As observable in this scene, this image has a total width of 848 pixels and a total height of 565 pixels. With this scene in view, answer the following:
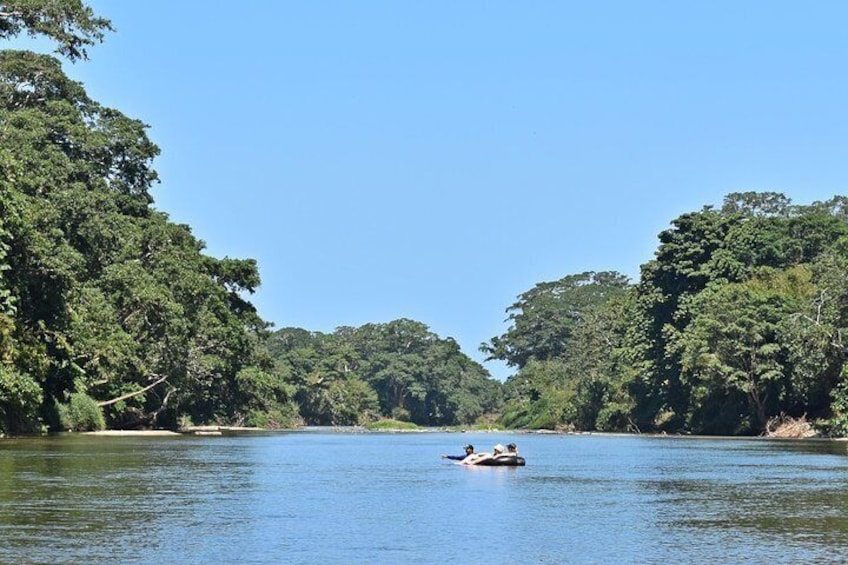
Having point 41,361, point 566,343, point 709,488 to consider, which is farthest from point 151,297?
point 566,343

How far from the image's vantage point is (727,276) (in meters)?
99.1

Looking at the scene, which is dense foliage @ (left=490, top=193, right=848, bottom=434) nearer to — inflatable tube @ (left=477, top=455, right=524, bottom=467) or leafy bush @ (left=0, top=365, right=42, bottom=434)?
inflatable tube @ (left=477, top=455, right=524, bottom=467)

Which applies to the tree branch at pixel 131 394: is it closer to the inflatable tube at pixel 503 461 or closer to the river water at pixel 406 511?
the river water at pixel 406 511

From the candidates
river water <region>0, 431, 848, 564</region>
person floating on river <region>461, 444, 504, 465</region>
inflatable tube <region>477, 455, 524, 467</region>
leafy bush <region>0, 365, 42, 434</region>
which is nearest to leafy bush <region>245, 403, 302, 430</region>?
leafy bush <region>0, 365, 42, 434</region>

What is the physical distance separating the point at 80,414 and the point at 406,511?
4222cm

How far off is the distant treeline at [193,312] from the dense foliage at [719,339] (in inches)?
6.9

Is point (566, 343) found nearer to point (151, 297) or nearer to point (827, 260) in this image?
point (827, 260)

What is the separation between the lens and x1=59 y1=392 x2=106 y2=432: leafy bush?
2527 inches

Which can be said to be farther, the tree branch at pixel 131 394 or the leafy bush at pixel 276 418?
the leafy bush at pixel 276 418

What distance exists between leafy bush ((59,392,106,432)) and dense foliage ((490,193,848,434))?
39584 mm

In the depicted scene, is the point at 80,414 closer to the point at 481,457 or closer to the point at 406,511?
the point at 481,457

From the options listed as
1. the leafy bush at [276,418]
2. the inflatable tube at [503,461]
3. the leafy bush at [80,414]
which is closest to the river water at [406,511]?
the inflatable tube at [503,461]

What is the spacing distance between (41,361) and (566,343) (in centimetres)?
13696

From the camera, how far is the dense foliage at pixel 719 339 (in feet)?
262
